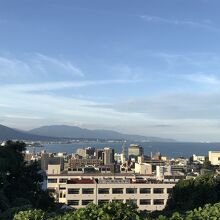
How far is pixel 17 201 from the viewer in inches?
1025

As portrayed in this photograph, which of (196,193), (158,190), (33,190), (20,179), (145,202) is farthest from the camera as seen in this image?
(158,190)

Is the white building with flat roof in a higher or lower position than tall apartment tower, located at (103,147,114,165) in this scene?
lower

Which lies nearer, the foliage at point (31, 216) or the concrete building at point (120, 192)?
the foliage at point (31, 216)

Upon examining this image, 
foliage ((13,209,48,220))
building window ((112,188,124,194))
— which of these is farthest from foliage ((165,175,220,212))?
building window ((112,188,124,194))

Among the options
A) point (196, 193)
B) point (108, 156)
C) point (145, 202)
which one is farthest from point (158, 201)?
point (108, 156)

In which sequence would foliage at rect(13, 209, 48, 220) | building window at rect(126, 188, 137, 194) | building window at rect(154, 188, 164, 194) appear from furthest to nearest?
building window at rect(154, 188, 164, 194) < building window at rect(126, 188, 137, 194) < foliage at rect(13, 209, 48, 220)

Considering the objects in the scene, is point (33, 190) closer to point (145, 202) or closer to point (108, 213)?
point (108, 213)

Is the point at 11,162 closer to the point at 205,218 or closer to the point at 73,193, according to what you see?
the point at 205,218

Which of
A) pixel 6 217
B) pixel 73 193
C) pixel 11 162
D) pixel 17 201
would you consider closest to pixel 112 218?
pixel 6 217

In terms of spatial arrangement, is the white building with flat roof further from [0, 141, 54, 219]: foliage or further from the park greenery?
[0, 141, 54, 219]: foliage

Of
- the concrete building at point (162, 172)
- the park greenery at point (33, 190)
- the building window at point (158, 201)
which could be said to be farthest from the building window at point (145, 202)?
the park greenery at point (33, 190)

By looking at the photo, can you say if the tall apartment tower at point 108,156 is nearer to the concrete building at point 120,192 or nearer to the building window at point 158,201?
the concrete building at point 120,192

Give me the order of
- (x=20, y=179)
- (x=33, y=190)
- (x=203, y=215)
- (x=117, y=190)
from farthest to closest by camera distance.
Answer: (x=117, y=190) < (x=33, y=190) < (x=20, y=179) < (x=203, y=215)

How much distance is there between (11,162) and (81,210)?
21.5m
